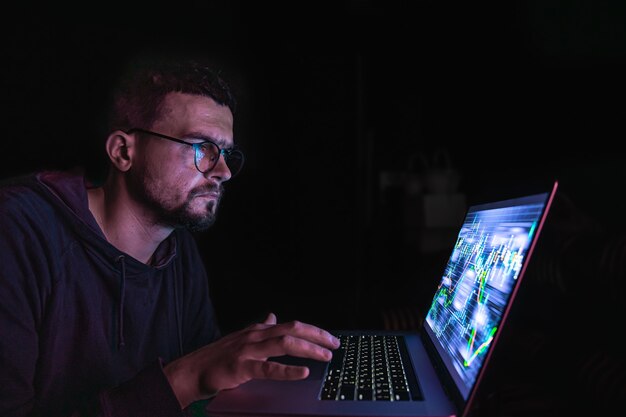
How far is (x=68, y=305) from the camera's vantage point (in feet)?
3.71

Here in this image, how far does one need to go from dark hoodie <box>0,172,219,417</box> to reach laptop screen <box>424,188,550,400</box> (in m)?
0.58

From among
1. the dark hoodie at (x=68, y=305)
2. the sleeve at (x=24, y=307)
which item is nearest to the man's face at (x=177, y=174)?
the dark hoodie at (x=68, y=305)

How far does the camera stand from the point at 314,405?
2.51 ft

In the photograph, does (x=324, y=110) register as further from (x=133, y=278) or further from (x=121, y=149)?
(x=133, y=278)

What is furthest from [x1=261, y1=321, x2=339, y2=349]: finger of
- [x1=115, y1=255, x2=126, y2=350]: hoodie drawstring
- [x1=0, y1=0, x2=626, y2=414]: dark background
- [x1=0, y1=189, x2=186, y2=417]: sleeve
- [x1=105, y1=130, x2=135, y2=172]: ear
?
[x1=0, y1=0, x2=626, y2=414]: dark background

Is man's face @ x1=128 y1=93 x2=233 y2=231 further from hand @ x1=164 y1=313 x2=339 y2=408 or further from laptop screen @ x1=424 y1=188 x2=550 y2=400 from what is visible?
laptop screen @ x1=424 y1=188 x2=550 y2=400

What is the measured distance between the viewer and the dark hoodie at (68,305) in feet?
3.25

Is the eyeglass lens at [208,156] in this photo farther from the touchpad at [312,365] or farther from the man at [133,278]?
the touchpad at [312,365]

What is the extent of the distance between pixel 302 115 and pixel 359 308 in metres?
1.06

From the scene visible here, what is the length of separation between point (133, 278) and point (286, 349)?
0.64m

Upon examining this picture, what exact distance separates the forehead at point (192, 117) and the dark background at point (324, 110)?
32.2 inches

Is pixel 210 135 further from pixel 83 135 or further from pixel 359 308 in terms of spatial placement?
pixel 359 308

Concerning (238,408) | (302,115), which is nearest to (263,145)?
(302,115)

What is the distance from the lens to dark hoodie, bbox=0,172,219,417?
99cm
